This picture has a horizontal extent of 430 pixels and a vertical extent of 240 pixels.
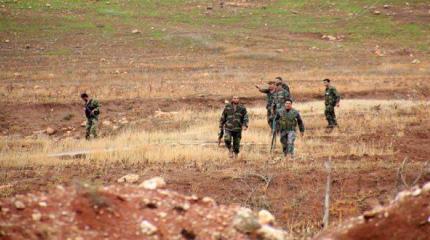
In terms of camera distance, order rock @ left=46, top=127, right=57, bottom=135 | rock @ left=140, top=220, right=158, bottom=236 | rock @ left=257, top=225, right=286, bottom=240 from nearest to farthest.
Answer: rock @ left=140, top=220, right=158, bottom=236 < rock @ left=257, top=225, right=286, bottom=240 < rock @ left=46, top=127, right=57, bottom=135

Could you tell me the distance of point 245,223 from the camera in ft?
29.3

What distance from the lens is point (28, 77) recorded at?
36688 mm

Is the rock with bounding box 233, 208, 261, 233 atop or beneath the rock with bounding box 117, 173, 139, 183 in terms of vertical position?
atop

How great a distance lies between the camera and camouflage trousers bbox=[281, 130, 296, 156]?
1745cm

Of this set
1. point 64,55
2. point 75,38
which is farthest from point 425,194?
point 75,38

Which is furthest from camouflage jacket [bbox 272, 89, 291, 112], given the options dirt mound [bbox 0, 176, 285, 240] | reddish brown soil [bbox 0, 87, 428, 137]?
dirt mound [bbox 0, 176, 285, 240]

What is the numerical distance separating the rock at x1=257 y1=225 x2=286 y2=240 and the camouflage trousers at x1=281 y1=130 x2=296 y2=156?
8.35 meters

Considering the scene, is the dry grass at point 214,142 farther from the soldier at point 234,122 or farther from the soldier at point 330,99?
the soldier at point 330,99

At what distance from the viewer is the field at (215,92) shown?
14.9 meters

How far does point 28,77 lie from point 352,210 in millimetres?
26448

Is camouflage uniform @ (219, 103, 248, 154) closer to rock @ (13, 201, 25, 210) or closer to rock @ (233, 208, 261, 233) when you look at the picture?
rock @ (233, 208, 261, 233)

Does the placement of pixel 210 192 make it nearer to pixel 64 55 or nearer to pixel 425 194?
pixel 425 194

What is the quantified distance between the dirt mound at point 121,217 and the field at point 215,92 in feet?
3.17

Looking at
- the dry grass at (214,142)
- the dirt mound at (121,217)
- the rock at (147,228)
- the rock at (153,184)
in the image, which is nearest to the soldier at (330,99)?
the dry grass at (214,142)
